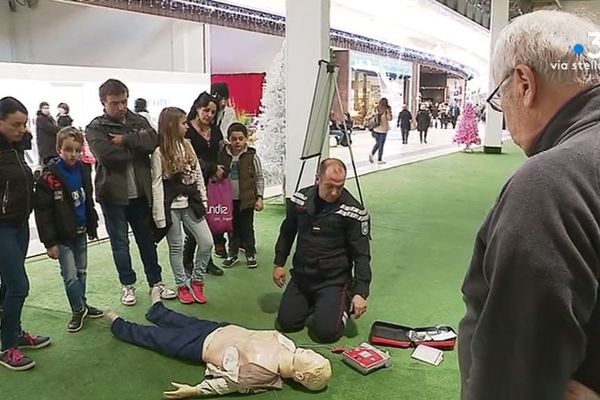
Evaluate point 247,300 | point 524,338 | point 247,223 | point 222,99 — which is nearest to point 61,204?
point 247,300

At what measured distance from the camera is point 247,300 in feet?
12.7

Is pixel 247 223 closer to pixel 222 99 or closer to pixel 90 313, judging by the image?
pixel 222 99

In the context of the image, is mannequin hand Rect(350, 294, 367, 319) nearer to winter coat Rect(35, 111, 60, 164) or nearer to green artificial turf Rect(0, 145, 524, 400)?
green artificial turf Rect(0, 145, 524, 400)

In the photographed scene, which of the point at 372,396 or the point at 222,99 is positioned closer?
the point at 372,396

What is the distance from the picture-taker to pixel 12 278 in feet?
9.20

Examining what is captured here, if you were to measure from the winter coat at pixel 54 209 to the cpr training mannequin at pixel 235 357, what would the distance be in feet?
2.27

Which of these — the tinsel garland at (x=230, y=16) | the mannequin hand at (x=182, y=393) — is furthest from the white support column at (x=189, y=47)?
the mannequin hand at (x=182, y=393)

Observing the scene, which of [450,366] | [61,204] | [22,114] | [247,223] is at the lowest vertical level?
[450,366]

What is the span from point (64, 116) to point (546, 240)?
290 inches

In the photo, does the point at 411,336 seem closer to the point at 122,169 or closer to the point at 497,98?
the point at 122,169

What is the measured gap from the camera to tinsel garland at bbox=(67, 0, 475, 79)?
9336 millimetres

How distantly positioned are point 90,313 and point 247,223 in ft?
5.09

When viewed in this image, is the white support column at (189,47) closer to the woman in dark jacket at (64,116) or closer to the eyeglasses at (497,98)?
the woman in dark jacket at (64,116)

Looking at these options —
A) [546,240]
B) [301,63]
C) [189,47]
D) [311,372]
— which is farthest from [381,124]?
[546,240]
